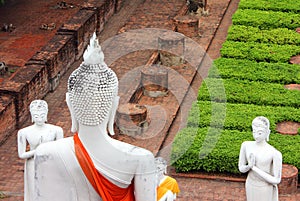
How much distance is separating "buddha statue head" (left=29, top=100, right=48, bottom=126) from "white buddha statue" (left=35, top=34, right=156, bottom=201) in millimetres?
3794

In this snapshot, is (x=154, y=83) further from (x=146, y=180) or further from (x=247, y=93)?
(x=146, y=180)

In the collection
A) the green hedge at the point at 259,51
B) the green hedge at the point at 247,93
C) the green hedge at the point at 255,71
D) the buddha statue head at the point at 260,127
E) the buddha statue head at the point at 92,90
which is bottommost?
the green hedge at the point at 247,93

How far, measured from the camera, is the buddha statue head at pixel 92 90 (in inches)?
195

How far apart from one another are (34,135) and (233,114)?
6.14 meters

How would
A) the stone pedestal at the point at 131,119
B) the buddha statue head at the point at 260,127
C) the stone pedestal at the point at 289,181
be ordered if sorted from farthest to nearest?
1. the stone pedestal at the point at 131,119
2. the stone pedestal at the point at 289,181
3. the buddha statue head at the point at 260,127

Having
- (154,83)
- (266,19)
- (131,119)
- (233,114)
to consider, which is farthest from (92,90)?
(266,19)

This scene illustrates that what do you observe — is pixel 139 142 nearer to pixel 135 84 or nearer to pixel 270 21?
pixel 135 84

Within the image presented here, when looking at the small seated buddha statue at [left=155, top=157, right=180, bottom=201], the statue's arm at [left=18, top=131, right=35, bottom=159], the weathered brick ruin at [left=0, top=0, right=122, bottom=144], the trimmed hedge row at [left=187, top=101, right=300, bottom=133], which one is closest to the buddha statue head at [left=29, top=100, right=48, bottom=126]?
the statue's arm at [left=18, top=131, right=35, bottom=159]

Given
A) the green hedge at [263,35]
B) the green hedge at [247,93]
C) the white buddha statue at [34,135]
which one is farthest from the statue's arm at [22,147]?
the green hedge at [263,35]

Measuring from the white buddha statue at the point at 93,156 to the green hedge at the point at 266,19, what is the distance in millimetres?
15303

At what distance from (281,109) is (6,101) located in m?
5.07

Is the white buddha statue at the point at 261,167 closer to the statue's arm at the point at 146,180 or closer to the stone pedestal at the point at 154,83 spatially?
the statue's arm at the point at 146,180

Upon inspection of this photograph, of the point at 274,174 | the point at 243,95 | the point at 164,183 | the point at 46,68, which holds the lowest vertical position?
the point at 243,95

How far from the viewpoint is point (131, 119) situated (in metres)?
14.0
